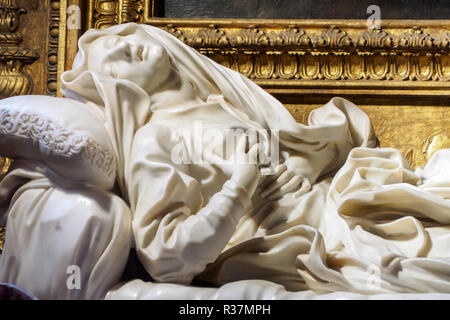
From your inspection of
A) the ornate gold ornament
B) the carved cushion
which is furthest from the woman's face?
the ornate gold ornament

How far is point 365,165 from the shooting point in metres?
1.81

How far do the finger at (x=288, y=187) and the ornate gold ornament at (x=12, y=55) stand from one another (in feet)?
4.47

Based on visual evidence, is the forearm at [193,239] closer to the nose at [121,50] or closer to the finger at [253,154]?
the finger at [253,154]

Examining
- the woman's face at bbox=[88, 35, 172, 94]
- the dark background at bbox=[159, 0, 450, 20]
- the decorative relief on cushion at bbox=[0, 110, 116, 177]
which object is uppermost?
the dark background at bbox=[159, 0, 450, 20]

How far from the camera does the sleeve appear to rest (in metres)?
1.45

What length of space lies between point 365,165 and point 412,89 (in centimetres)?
91

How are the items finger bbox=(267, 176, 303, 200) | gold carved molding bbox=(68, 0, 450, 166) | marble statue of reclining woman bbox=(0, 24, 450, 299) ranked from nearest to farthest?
marble statue of reclining woman bbox=(0, 24, 450, 299) → finger bbox=(267, 176, 303, 200) → gold carved molding bbox=(68, 0, 450, 166)

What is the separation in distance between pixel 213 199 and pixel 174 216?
0.33 ft

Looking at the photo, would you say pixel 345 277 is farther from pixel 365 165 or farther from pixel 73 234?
pixel 73 234

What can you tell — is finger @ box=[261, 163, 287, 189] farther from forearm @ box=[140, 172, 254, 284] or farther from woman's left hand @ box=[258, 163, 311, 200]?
forearm @ box=[140, 172, 254, 284]

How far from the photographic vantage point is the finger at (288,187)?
1771 millimetres

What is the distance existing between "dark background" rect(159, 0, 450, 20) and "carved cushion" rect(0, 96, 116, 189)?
1353 millimetres

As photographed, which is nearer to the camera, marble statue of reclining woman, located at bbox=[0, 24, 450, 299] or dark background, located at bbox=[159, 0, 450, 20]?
marble statue of reclining woman, located at bbox=[0, 24, 450, 299]

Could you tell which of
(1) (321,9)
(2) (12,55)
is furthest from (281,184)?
(2) (12,55)
